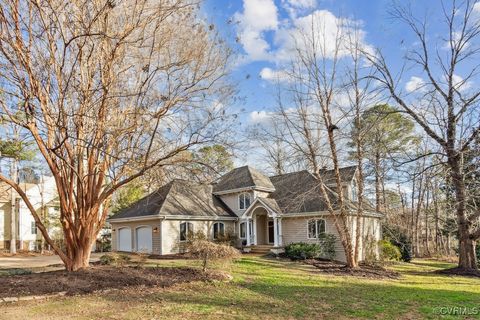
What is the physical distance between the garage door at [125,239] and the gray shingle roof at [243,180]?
692 cm

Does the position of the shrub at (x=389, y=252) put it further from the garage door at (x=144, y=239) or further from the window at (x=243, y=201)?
the garage door at (x=144, y=239)

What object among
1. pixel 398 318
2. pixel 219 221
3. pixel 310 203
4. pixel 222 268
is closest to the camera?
pixel 398 318

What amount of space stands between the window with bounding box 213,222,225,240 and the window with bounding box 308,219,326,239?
562 centimetres

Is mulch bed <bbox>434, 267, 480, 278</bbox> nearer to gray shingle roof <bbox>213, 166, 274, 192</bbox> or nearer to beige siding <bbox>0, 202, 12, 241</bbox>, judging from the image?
gray shingle roof <bbox>213, 166, 274, 192</bbox>

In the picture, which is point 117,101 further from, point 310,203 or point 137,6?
point 310,203

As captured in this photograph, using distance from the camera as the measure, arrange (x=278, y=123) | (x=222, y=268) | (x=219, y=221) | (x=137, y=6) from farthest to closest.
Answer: (x=219, y=221), (x=278, y=123), (x=222, y=268), (x=137, y=6)

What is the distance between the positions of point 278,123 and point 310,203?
20.7 ft

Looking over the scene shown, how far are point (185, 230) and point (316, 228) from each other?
786 cm

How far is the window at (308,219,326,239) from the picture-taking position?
2183cm

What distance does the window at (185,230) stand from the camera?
22.7m

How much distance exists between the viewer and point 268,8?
11258 millimetres

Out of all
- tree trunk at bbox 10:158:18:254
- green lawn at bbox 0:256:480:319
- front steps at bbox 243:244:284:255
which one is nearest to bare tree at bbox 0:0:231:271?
green lawn at bbox 0:256:480:319

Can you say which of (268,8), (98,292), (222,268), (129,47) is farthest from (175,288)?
(268,8)

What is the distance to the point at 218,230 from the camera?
24.8m
